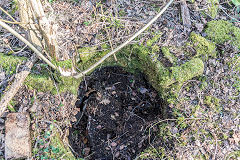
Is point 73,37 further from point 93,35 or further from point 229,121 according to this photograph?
point 229,121

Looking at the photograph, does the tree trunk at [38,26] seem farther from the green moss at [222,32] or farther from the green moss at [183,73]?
the green moss at [222,32]

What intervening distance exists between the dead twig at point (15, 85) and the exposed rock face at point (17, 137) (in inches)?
8.2

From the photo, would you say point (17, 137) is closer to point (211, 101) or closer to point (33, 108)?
point (33, 108)

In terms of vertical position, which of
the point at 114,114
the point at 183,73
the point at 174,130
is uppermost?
the point at 183,73

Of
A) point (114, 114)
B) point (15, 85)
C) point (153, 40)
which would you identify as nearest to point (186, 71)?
point (153, 40)

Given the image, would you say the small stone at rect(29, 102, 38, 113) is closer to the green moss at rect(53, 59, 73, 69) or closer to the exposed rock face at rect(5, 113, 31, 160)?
the exposed rock face at rect(5, 113, 31, 160)

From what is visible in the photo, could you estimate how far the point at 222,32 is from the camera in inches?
155

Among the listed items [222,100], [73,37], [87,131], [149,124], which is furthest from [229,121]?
[73,37]

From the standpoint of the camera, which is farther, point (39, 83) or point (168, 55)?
point (168, 55)

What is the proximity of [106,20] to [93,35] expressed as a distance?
1.39 feet

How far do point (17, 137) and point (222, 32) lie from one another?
432cm

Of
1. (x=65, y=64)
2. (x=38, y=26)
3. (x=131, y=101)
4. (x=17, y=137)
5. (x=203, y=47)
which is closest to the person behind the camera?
(x=38, y=26)

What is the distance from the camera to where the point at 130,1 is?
4.14 meters

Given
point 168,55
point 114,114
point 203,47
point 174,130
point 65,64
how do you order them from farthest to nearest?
point 114,114
point 203,47
point 168,55
point 65,64
point 174,130
